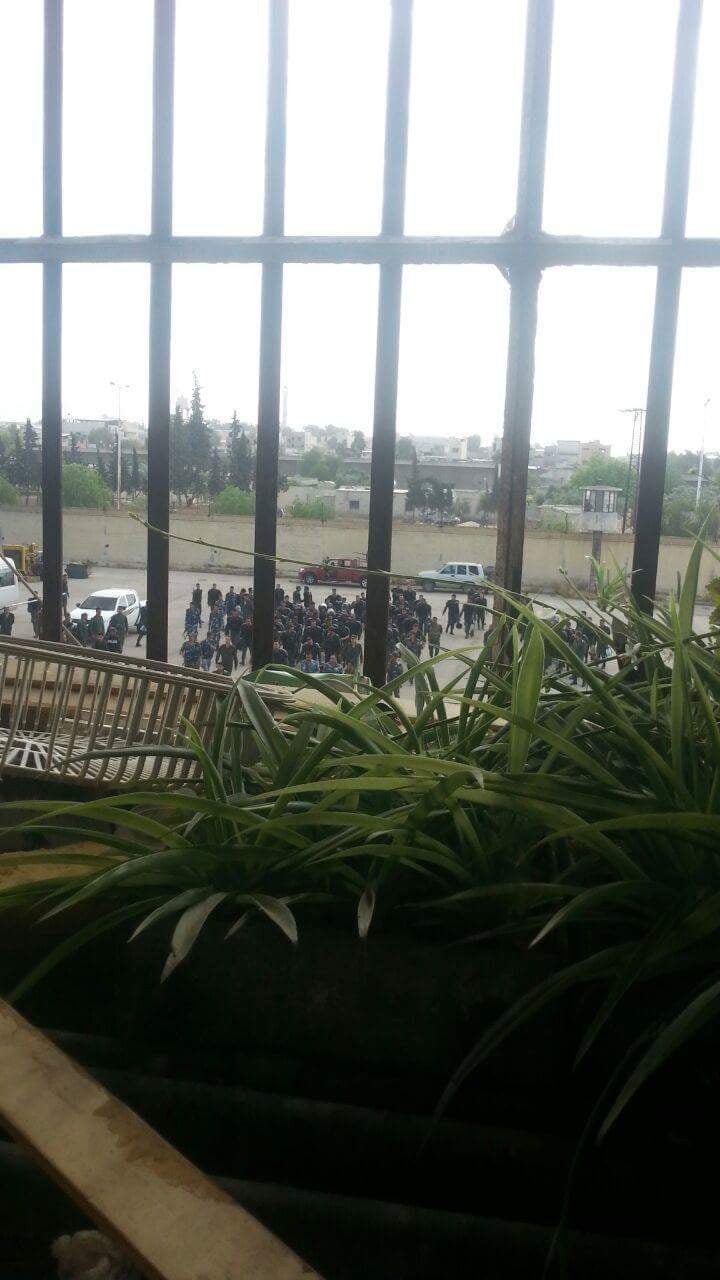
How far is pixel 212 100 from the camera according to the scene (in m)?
3.48

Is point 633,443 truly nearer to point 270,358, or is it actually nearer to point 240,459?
point 270,358

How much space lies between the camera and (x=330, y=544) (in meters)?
3.69

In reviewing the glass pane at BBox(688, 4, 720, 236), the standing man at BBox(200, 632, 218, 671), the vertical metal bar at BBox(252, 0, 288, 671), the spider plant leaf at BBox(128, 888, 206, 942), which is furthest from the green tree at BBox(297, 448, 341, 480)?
the spider plant leaf at BBox(128, 888, 206, 942)

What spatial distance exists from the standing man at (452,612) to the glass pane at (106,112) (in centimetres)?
167

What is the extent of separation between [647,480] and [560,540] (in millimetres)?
344

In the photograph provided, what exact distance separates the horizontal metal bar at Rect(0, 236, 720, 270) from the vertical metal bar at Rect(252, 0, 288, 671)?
0.11 metres

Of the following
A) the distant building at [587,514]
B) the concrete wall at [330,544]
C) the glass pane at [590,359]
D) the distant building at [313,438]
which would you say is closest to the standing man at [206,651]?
the concrete wall at [330,544]

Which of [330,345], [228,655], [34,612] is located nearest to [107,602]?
[34,612]

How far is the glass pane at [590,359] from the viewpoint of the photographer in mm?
3223

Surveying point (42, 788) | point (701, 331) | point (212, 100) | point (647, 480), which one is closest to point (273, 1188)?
point (42, 788)

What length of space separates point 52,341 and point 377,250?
124 centimetres

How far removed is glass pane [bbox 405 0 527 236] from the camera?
330cm

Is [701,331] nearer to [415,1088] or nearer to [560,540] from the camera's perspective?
[560,540]

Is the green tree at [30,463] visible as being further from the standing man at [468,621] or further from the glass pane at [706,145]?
the glass pane at [706,145]
